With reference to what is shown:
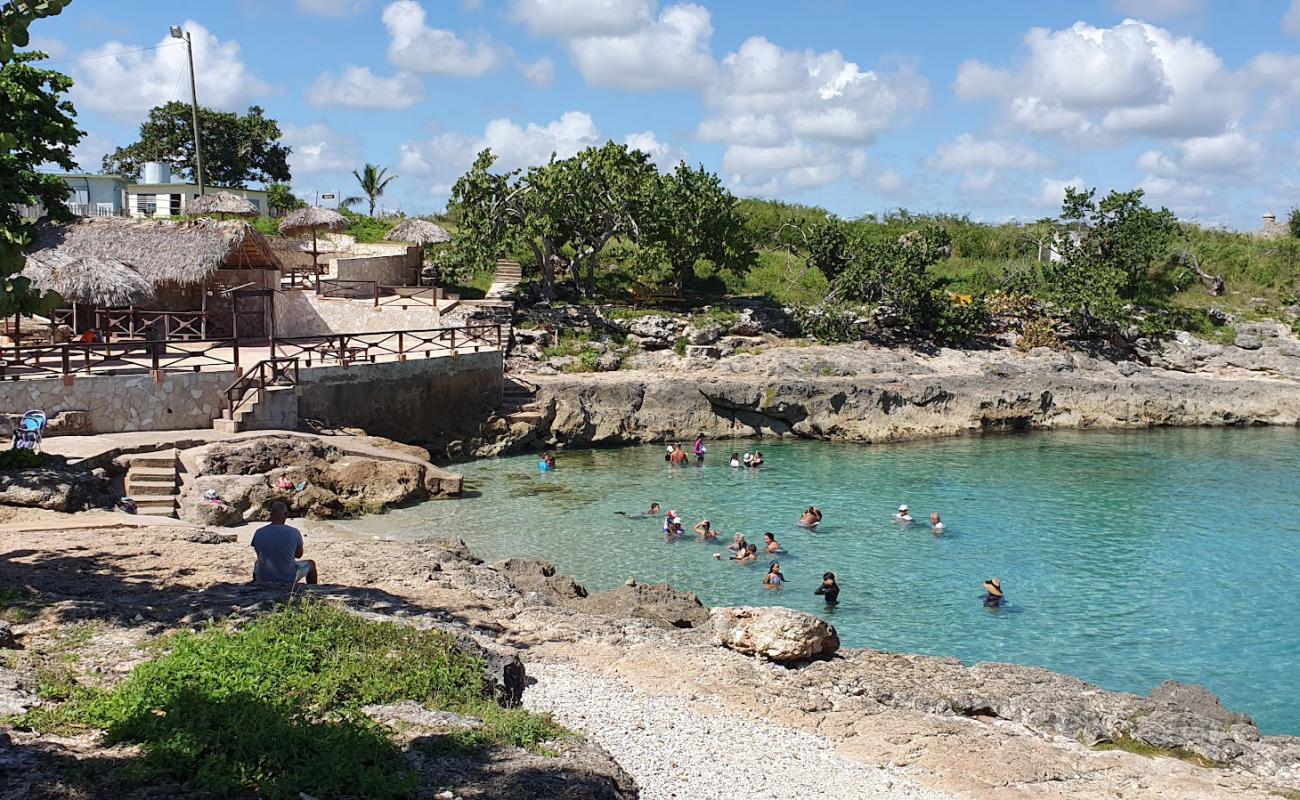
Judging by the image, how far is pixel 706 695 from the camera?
10.9 meters

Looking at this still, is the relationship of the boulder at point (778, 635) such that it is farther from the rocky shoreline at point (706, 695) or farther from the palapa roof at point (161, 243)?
the palapa roof at point (161, 243)

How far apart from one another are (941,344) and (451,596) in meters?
29.0

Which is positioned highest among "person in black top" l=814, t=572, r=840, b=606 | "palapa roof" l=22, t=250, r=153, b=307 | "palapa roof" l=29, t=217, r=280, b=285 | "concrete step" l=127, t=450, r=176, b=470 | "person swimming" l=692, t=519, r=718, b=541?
"palapa roof" l=29, t=217, r=280, b=285

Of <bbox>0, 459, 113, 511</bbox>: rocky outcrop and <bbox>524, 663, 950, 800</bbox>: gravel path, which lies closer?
<bbox>524, 663, 950, 800</bbox>: gravel path

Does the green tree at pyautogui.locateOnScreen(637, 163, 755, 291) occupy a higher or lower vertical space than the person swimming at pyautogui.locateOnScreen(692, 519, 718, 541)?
higher

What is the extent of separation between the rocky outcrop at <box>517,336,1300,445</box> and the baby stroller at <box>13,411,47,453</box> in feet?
44.1

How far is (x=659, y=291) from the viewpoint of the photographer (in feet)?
137

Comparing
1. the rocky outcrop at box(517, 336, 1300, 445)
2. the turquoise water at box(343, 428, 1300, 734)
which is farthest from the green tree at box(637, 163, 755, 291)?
the turquoise water at box(343, 428, 1300, 734)

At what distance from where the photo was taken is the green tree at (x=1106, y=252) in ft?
130

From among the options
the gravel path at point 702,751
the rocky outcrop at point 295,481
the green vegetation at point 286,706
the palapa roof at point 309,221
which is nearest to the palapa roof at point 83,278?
the rocky outcrop at point 295,481

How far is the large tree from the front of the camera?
5641 cm

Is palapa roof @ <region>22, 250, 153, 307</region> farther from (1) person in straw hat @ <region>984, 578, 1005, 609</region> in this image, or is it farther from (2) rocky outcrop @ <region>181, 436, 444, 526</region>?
(1) person in straw hat @ <region>984, 578, 1005, 609</region>

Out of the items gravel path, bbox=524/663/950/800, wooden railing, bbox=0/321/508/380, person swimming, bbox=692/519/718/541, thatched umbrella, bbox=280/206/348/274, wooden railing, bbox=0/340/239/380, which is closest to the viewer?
gravel path, bbox=524/663/950/800

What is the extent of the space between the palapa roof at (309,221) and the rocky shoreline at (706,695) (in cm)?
2739
